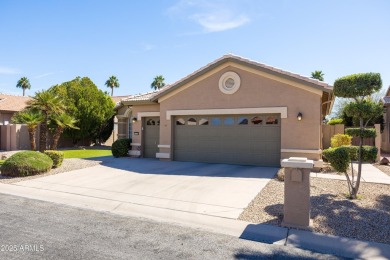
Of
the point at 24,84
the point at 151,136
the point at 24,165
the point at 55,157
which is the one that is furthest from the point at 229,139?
the point at 24,84

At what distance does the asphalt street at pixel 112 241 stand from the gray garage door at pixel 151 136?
414 inches

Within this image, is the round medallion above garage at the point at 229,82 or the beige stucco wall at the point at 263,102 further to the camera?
the round medallion above garage at the point at 229,82

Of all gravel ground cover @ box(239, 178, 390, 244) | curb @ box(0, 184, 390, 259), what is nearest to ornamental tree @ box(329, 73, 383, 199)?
gravel ground cover @ box(239, 178, 390, 244)

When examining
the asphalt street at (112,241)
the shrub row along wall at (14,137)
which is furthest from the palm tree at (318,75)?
the asphalt street at (112,241)

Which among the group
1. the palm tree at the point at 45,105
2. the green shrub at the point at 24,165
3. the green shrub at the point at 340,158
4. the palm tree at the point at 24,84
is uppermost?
the palm tree at the point at 24,84

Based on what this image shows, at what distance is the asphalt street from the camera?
4582mm

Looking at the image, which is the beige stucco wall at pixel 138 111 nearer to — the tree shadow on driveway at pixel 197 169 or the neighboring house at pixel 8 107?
the tree shadow on driveway at pixel 197 169

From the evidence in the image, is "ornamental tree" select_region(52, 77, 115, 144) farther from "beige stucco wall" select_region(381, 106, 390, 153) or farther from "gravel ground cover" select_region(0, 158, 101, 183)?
"beige stucco wall" select_region(381, 106, 390, 153)

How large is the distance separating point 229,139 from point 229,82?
2.94 m

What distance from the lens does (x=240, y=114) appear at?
46.0 ft

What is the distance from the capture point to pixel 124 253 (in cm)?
460

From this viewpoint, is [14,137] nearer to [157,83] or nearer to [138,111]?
[138,111]

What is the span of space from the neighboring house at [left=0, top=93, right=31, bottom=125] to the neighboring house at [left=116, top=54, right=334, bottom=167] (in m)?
18.6

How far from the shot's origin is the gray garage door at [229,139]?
13547 mm
